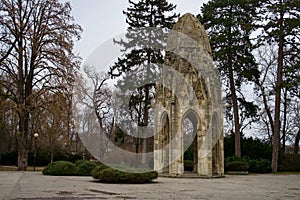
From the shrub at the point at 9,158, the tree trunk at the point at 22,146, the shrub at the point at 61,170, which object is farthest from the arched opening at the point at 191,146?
the shrub at the point at 9,158

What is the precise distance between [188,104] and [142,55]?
548 inches

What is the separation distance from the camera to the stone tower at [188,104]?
23.3m

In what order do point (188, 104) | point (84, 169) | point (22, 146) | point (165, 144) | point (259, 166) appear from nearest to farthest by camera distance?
point (84, 169)
point (188, 104)
point (165, 144)
point (22, 146)
point (259, 166)

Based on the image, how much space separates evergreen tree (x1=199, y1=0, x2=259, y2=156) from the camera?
114ft

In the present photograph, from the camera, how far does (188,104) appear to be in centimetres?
2350

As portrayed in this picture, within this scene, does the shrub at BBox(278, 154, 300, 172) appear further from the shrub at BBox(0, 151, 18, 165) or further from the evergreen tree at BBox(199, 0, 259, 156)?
the shrub at BBox(0, 151, 18, 165)

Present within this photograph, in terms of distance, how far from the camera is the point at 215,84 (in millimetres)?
24938

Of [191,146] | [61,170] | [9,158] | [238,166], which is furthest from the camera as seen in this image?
[9,158]

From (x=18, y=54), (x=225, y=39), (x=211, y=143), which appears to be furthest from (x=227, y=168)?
(x=18, y=54)

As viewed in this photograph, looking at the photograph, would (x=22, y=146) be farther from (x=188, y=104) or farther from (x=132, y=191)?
(x=132, y=191)

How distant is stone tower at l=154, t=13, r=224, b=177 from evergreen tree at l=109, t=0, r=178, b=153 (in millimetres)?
9664

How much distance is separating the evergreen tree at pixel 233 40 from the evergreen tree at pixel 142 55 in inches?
152

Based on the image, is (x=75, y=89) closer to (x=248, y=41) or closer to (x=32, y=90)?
(x=32, y=90)

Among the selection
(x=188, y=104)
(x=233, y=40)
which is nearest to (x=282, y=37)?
(x=233, y=40)
